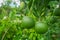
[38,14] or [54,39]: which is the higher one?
[38,14]

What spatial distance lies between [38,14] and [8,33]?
1179 millimetres

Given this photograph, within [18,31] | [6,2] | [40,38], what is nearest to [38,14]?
[40,38]

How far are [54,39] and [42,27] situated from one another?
124 centimetres

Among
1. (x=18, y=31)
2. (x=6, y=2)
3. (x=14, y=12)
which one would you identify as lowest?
(x=6, y=2)

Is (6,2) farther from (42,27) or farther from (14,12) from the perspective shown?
(42,27)

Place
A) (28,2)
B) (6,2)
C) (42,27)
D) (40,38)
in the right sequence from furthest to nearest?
(6,2), (40,38), (28,2), (42,27)

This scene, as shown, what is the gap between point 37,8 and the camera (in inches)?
46.4

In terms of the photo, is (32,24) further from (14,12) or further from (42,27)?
(14,12)

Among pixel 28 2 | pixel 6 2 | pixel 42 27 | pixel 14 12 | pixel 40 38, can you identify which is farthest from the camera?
pixel 6 2

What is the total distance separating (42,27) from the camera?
1104mm

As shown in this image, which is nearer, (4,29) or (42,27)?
(42,27)

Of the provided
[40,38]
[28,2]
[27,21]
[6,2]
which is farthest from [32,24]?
[6,2]

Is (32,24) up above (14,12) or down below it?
above

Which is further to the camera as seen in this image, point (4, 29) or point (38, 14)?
point (4, 29)
